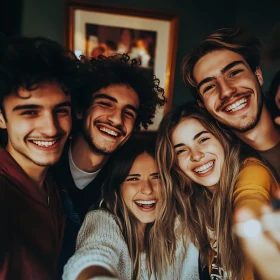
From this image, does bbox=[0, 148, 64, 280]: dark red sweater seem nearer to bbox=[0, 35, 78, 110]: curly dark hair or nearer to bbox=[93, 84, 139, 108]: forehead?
bbox=[0, 35, 78, 110]: curly dark hair

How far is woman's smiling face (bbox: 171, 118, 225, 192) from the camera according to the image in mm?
659

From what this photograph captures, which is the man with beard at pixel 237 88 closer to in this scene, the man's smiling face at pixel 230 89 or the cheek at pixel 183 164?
the man's smiling face at pixel 230 89

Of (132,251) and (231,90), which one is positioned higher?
(231,90)


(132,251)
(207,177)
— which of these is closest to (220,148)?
(207,177)

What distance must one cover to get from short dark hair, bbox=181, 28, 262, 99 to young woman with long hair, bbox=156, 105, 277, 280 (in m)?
0.09

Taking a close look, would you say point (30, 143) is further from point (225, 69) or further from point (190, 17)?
point (190, 17)

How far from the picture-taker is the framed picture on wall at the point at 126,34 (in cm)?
89

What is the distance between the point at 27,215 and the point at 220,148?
1.34ft

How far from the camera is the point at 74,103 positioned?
639mm

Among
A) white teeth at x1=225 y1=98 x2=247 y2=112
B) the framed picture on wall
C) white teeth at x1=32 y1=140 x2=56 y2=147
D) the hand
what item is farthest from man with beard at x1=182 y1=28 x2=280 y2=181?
white teeth at x1=32 y1=140 x2=56 y2=147

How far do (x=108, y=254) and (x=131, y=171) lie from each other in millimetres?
198

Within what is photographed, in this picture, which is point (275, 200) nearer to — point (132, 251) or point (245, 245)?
point (245, 245)

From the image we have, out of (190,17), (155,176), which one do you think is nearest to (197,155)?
(155,176)

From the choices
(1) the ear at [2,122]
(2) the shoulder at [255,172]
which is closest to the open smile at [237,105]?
(2) the shoulder at [255,172]
